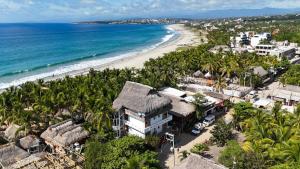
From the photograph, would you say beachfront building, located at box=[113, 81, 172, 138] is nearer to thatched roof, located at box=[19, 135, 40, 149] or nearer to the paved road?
the paved road

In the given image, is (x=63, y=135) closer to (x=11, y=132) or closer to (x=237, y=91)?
(x=11, y=132)

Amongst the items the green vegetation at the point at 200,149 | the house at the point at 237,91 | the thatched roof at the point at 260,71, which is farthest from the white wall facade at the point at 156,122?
the thatched roof at the point at 260,71

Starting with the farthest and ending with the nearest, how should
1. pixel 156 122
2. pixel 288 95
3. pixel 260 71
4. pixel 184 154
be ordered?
pixel 260 71 < pixel 288 95 < pixel 156 122 < pixel 184 154

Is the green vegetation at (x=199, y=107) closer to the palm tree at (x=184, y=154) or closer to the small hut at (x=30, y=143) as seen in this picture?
the palm tree at (x=184, y=154)

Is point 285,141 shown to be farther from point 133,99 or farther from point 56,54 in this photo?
point 56,54

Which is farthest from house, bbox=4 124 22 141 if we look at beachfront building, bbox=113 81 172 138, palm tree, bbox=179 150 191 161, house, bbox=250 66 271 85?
house, bbox=250 66 271 85

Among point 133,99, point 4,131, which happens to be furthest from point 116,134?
point 4,131

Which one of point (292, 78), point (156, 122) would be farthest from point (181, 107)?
point (292, 78)
